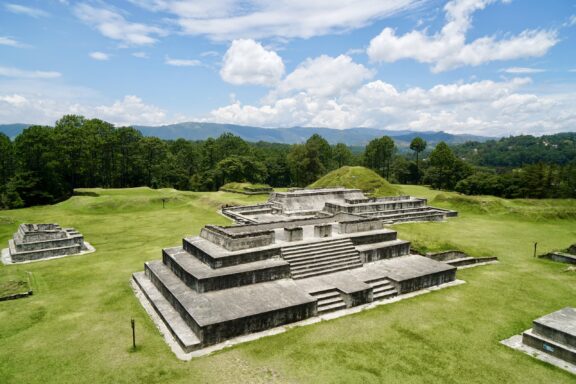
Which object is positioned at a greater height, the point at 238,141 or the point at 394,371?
the point at 238,141

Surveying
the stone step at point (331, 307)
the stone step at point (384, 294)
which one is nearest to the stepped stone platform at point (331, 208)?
the stone step at point (384, 294)

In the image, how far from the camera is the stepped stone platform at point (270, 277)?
998cm

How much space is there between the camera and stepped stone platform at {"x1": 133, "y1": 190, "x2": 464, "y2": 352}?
393 inches

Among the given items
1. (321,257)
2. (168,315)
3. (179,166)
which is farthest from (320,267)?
(179,166)

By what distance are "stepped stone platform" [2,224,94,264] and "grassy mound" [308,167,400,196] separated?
2959 cm

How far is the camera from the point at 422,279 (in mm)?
13156

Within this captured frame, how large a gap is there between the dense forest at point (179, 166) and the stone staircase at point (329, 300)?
3496cm

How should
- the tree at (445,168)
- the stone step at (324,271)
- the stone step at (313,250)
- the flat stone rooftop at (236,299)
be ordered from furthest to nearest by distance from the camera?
the tree at (445,168) < the stone step at (313,250) < the stone step at (324,271) < the flat stone rooftop at (236,299)

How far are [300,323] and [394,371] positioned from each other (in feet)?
9.89

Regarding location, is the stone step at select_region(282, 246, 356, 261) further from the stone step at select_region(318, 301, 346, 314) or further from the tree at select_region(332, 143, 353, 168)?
the tree at select_region(332, 143, 353, 168)

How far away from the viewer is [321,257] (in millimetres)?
13742

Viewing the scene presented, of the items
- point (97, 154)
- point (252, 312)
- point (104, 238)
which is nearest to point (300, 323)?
point (252, 312)

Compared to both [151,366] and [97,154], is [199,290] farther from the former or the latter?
[97,154]

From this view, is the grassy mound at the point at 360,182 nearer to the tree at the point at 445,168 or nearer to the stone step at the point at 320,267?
the tree at the point at 445,168
